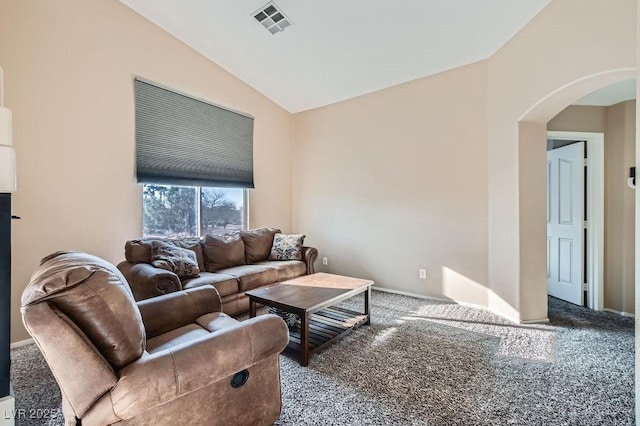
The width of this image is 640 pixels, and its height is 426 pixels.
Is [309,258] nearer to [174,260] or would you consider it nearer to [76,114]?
[174,260]

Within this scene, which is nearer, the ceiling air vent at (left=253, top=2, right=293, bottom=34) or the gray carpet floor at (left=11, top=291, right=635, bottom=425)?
the gray carpet floor at (left=11, top=291, right=635, bottom=425)

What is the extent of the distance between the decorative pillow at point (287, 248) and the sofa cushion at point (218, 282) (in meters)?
0.97

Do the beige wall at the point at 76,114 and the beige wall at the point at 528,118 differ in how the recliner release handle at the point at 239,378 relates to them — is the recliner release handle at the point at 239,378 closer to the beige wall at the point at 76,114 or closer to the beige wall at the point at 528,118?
the beige wall at the point at 76,114

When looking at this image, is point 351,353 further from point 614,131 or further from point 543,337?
point 614,131

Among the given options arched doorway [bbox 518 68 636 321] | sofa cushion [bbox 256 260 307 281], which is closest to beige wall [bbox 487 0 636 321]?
arched doorway [bbox 518 68 636 321]

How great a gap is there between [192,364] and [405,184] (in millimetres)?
3535

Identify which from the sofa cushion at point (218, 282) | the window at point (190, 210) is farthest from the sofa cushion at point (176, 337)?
the window at point (190, 210)

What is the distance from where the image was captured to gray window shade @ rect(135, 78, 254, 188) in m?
3.58

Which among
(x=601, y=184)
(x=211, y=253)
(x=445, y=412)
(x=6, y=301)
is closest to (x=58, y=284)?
(x=6, y=301)

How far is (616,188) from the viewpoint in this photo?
3484 millimetres

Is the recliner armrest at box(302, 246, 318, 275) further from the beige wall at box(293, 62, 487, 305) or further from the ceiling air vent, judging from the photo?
the ceiling air vent

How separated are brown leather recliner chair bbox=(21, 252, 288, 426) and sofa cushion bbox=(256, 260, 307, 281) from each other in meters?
2.20

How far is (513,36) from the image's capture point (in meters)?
3.13

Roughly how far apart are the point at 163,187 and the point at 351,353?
3000 mm
